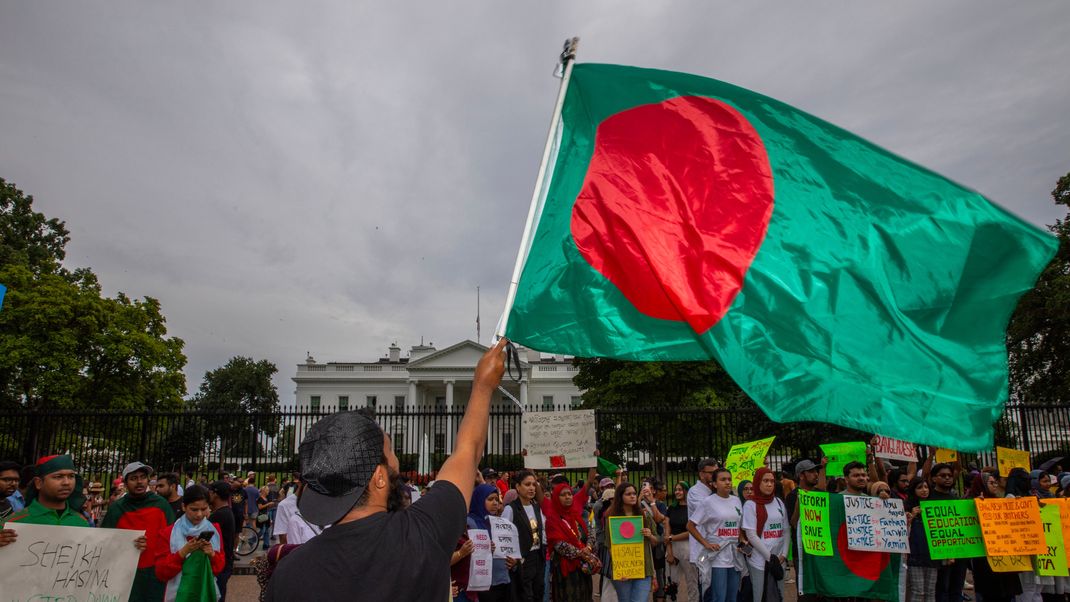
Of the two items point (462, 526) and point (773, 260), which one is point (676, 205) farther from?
point (462, 526)

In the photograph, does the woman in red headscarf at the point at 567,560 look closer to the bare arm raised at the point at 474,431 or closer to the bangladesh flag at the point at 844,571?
the bangladesh flag at the point at 844,571

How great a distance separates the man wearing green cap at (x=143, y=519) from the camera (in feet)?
20.3

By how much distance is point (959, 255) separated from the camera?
13.6 ft

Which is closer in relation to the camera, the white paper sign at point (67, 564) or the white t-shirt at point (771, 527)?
the white paper sign at point (67, 564)

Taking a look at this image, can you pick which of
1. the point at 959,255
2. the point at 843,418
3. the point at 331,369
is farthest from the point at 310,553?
the point at 331,369

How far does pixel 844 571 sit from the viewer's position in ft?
27.2

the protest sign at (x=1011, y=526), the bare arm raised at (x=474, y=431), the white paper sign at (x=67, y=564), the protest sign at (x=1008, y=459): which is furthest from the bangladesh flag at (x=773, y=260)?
the protest sign at (x=1008, y=459)

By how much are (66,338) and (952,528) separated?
33233 mm

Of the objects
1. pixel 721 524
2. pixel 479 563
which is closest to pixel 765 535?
pixel 721 524

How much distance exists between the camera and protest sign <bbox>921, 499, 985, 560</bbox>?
344 inches

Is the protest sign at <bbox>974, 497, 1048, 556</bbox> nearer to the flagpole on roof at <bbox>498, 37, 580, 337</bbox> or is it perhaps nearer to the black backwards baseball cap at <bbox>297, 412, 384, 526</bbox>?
the flagpole on roof at <bbox>498, 37, 580, 337</bbox>

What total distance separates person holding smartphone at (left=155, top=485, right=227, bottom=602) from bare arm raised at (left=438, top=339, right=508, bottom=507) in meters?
4.55

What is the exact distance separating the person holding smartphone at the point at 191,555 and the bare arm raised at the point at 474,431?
455 centimetres

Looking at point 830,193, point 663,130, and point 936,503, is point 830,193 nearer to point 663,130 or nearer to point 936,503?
point 663,130
